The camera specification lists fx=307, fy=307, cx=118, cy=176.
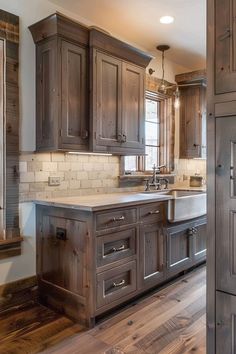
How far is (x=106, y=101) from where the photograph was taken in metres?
2.87

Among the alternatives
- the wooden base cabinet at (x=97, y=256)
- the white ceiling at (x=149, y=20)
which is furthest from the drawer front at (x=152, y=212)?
the white ceiling at (x=149, y=20)

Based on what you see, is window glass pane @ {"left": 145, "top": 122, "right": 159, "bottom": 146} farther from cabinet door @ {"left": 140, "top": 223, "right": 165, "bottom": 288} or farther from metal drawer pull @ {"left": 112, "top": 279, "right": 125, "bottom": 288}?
metal drawer pull @ {"left": 112, "top": 279, "right": 125, "bottom": 288}

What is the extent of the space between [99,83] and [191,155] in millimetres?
2164

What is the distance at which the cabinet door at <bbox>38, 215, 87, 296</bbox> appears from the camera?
2332 millimetres

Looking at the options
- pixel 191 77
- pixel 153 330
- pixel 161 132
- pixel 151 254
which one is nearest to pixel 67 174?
pixel 151 254

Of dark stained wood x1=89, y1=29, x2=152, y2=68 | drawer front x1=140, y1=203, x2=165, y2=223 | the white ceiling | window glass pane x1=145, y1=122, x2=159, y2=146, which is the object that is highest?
the white ceiling

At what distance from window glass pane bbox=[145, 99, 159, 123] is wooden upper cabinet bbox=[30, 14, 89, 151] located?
5.27 ft

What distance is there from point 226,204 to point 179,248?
193cm

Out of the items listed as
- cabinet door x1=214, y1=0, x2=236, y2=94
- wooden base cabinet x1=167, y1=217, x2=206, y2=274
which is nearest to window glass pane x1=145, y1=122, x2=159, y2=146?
wooden base cabinet x1=167, y1=217, x2=206, y2=274

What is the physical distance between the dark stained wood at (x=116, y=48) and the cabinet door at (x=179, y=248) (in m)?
1.76

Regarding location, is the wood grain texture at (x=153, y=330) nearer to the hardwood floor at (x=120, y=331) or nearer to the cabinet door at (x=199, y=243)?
the hardwood floor at (x=120, y=331)

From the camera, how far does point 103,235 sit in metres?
2.33

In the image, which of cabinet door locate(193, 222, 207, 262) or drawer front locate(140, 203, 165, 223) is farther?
cabinet door locate(193, 222, 207, 262)

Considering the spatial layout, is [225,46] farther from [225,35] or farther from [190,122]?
[190,122]
